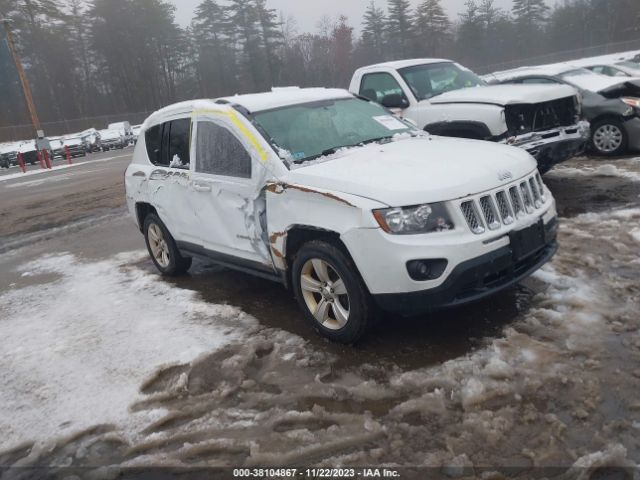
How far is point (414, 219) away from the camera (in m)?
3.49

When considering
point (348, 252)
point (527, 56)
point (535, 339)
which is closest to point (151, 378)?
point (348, 252)

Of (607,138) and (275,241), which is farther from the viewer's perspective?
(607,138)

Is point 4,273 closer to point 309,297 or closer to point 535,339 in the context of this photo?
point 309,297

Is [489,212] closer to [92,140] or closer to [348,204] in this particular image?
[348,204]

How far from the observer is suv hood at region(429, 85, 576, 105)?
6953 millimetres

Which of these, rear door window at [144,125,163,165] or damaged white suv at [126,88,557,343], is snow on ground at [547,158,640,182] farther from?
rear door window at [144,125,163,165]

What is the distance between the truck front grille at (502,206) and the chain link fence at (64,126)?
180ft

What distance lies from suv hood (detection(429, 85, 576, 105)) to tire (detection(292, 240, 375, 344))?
4.18 m

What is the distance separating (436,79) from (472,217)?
554 cm

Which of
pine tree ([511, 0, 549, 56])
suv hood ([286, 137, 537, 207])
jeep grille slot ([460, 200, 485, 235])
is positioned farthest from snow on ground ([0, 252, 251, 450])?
pine tree ([511, 0, 549, 56])

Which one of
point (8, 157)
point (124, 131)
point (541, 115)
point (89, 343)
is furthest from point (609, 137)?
point (124, 131)

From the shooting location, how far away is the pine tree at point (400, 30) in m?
71.8

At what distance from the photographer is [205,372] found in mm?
3977

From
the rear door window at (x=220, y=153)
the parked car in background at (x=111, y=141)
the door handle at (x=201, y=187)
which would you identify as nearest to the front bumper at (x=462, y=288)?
the rear door window at (x=220, y=153)
